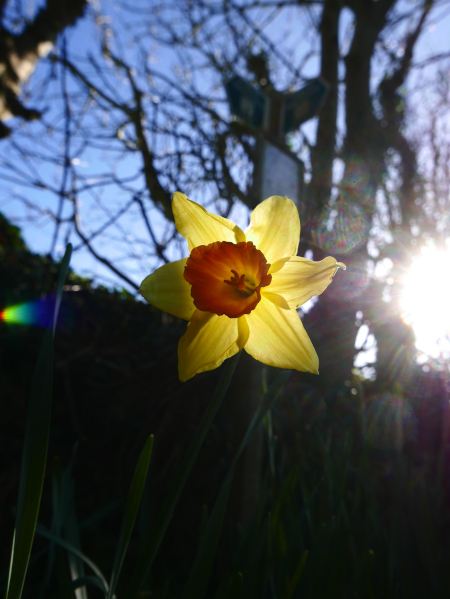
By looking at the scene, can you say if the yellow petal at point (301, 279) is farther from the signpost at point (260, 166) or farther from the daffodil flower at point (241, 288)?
the signpost at point (260, 166)

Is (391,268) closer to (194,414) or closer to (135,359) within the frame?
(194,414)

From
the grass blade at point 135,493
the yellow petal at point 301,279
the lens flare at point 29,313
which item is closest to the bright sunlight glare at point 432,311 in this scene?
the yellow petal at point 301,279

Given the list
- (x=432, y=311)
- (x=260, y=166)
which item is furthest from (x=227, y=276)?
(x=260, y=166)

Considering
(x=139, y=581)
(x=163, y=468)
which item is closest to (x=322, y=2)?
(x=163, y=468)

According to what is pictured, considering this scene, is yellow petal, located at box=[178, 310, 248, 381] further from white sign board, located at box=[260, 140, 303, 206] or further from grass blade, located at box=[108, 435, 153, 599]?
white sign board, located at box=[260, 140, 303, 206]

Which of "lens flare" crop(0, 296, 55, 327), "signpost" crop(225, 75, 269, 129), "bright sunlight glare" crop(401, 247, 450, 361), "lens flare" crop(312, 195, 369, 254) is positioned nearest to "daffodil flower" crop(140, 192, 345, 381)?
"bright sunlight glare" crop(401, 247, 450, 361)

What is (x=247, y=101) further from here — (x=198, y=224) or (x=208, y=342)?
(x=208, y=342)
